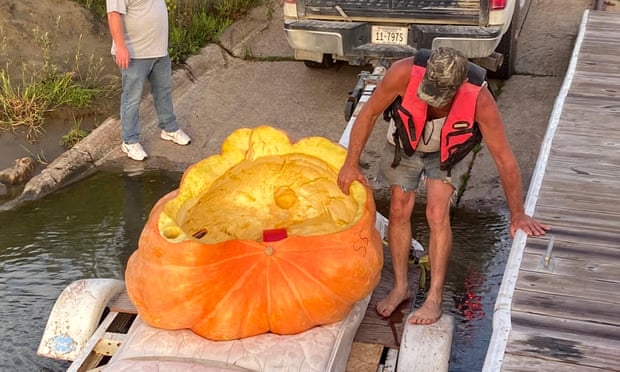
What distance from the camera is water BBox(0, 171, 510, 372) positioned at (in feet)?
16.7

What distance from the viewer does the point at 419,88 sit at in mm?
3939

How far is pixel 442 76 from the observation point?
3.82 m

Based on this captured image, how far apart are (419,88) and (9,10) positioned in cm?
685

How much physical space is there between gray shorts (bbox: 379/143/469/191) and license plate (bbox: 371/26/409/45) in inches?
121

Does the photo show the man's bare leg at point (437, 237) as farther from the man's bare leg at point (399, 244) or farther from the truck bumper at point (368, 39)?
the truck bumper at point (368, 39)

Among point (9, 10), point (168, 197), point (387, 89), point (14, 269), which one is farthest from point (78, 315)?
point (9, 10)

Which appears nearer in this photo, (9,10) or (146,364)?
(146,364)

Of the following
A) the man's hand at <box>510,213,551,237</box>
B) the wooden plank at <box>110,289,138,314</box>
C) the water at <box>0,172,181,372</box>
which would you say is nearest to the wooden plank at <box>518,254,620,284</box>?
the man's hand at <box>510,213,551,237</box>

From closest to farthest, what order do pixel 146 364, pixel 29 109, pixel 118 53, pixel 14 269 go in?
pixel 146 364, pixel 14 269, pixel 118 53, pixel 29 109

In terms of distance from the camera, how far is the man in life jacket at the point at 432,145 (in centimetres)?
395

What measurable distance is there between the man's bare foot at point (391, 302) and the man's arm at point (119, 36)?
3.31 meters

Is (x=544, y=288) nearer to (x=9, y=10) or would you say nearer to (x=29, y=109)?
(x=29, y=109)

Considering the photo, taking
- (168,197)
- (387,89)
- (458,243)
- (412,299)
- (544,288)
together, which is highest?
(387,89)

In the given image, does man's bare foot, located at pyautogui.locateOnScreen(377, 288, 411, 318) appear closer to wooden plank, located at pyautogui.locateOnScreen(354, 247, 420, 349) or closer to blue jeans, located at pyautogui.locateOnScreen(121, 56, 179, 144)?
wooden plank, located at pyautogui.locateOnScreen(354, 247, 420, 349)
